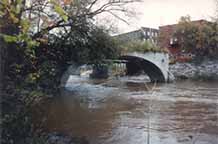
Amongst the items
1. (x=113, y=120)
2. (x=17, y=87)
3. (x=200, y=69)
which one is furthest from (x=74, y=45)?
(x=200, y=69)

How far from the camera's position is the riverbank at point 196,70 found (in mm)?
31203

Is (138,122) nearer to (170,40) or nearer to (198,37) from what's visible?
(198,37)

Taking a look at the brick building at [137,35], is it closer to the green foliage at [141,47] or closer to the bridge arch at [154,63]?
the green foliage at [141,47]

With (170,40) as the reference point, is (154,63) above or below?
below

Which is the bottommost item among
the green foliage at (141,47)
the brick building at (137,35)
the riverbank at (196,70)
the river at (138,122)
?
the river at (138,122)

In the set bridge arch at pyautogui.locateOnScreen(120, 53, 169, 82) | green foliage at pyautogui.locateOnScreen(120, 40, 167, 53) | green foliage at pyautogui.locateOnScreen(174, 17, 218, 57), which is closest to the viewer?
green foliage at pyautogui.locateOnScreen(120, 40, 167, 53)

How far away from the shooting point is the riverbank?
31.2m

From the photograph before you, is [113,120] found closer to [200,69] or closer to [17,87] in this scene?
[17,87]

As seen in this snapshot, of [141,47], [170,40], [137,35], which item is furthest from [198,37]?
[141,47]

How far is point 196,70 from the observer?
32156 millimetres

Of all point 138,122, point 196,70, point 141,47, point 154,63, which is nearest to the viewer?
point 138,122

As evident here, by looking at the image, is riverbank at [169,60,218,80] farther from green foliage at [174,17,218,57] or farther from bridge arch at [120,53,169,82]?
bridge arch at [120,53,169,82]

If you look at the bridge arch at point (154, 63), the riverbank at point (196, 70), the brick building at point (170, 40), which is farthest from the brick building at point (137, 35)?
the riverbank at point (196, 70)

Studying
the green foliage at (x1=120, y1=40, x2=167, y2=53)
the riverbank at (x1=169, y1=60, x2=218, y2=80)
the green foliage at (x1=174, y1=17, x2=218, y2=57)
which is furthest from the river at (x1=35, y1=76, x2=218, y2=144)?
the green foliage at (x1=174, y1=17, x2=218, y2=57)
